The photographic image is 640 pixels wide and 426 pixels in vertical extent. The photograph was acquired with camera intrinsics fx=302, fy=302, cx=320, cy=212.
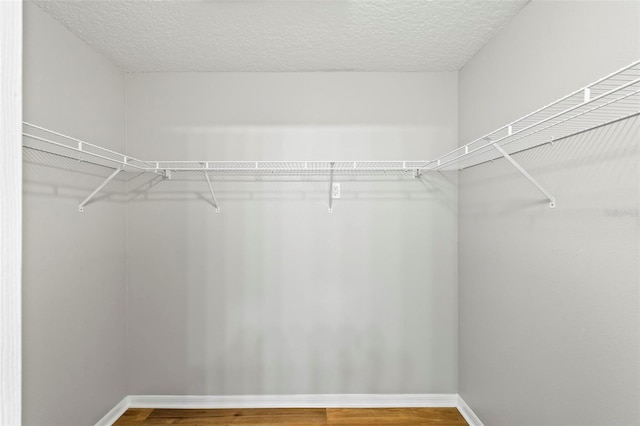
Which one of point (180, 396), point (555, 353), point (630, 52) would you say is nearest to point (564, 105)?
point (630, 52)

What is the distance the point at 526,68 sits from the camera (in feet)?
5.00

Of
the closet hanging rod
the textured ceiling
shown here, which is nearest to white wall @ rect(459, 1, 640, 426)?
→ the textured ceiling

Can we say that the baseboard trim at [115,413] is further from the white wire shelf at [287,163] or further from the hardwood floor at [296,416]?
the white wire shelf at [287,163]

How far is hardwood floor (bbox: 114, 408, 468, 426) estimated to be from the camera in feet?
6.68

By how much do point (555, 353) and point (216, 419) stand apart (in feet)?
6.77

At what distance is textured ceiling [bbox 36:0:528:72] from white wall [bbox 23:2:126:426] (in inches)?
10.0

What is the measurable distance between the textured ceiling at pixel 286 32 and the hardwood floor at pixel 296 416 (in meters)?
2.45

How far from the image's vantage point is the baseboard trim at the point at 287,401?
219 cm

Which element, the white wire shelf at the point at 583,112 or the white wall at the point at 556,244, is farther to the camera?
the white wall at the point at 556,244

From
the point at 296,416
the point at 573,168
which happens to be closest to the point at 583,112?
the point at 573,168

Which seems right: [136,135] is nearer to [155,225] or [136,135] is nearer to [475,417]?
[155,225]

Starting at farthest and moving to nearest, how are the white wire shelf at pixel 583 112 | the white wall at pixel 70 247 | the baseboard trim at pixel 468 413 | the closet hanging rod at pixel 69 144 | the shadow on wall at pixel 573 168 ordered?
the baseboard trim at pixel 468 413 < the white wall at pixel 70 247 < the closet hanging rod at pixel 69 144 < the shadow on wall at pixel 573 168 < the white wire shelf at pixel 583 112

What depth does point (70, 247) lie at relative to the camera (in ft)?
5.74

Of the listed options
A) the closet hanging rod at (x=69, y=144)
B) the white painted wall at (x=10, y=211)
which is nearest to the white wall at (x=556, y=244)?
the white painted wall at (x=10, y=211)
